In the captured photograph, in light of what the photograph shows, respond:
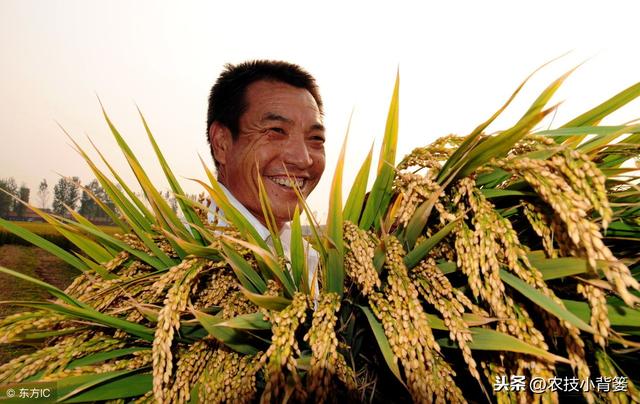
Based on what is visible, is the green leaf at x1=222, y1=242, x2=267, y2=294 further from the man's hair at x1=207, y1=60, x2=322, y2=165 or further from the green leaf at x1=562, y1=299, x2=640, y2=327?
the man's hair at x1=207, y1=60, x2=322, y2=165

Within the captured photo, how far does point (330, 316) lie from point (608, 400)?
97cm

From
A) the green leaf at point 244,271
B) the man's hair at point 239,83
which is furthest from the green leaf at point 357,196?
the man's hair at point 239,83

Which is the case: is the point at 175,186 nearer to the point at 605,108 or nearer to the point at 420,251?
the point at 420,251

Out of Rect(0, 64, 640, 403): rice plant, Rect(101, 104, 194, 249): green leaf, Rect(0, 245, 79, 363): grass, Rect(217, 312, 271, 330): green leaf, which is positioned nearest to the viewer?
Rect(0, 64, 640, 403): rice plant

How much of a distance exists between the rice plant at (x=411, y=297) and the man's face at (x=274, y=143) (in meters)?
1.36

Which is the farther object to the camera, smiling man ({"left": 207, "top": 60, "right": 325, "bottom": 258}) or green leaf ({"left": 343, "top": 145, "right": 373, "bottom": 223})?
smiling man ({"left": 207, "top": 60, "right": 325, "bottom": 258})

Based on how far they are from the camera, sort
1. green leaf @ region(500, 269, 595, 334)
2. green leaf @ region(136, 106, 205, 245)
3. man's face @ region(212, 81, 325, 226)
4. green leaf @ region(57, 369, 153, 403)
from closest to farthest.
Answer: green leaf @ region(500, 269, 595, 334) → green leaf @ region(57, 369, 153, 403) → green leaf @ region(136, 106, 205, 245) → man's face @ region(212, 81, 325, 226)

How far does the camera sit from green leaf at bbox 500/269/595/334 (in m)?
1.03

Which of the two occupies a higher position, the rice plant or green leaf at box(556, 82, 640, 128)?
green leaf at box(556, 82, 640, 128)

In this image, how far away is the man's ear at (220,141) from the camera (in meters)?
3.38

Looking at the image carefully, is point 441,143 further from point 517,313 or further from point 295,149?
point 295,149

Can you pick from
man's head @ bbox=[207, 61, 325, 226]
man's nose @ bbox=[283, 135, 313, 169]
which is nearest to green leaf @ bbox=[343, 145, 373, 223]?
man's head @ bbox=[207, 61, 325, 226]

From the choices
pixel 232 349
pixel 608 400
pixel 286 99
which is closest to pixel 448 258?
pixel 608 400

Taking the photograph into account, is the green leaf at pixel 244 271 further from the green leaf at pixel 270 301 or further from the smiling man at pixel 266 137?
the smiling man at pixel 266 137
